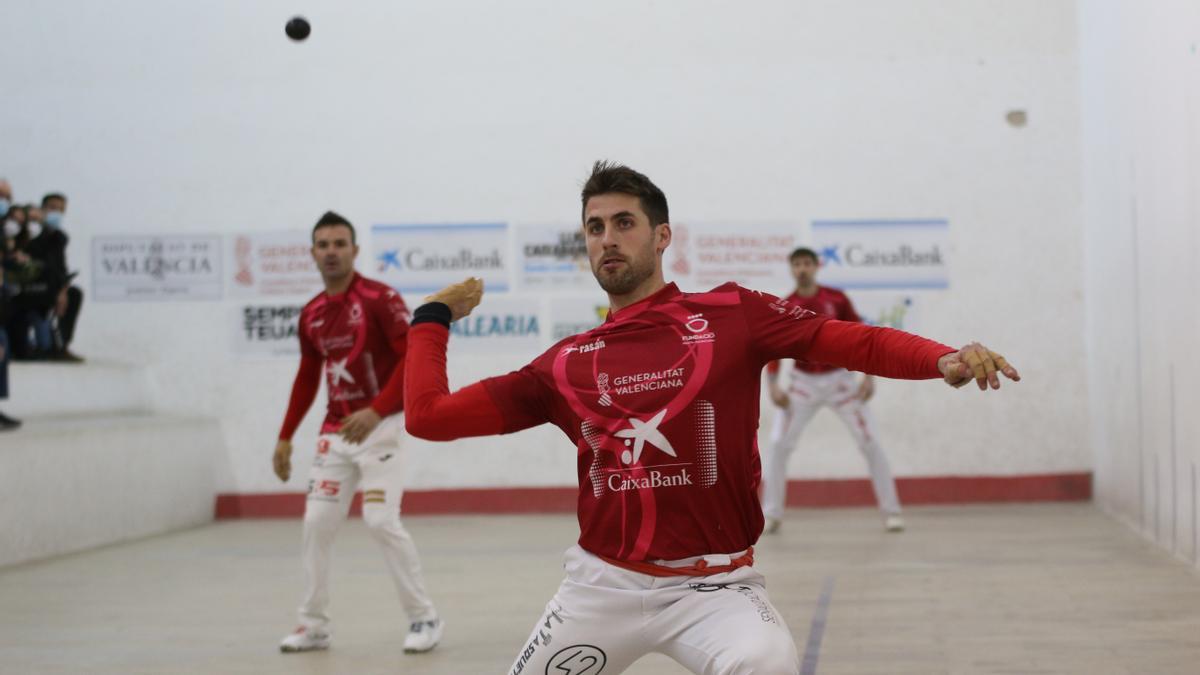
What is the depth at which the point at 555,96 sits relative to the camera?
1282 centimetres

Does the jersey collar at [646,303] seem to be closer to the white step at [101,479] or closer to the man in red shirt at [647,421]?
the man in red shirt at [647,421]

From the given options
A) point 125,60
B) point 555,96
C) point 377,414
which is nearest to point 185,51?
point 125,60

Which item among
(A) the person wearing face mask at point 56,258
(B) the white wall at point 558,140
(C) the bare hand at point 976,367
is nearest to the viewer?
(C) the bare hand at point 976,367

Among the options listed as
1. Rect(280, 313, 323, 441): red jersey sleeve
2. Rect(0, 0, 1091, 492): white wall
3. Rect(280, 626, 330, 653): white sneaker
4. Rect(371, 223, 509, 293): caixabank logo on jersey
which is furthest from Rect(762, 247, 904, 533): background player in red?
Rect(280, 626, 330, 653): white sneaker

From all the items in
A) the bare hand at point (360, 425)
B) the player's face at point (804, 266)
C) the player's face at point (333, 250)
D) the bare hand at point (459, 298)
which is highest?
the player's face at point (333, 250)

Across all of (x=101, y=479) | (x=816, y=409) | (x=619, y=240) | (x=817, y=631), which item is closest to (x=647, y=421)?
(x=619, y=240)

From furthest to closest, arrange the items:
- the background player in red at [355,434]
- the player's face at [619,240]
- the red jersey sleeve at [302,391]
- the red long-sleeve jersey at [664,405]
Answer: the red jersey sleeve at [302,391]
the background player in red at [355,434]
the player's face at [619,240]
the red long-sleeve jersey at [664,405]

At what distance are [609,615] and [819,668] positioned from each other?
8.29 feet

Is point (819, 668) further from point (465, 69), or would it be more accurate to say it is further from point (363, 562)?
point (465, 69)

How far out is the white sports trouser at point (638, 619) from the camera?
317 cm

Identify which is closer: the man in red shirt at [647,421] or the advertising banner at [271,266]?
the man in red shirt at [647,421]

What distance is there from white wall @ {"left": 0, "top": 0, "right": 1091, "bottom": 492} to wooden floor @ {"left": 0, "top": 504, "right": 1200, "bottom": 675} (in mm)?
1593

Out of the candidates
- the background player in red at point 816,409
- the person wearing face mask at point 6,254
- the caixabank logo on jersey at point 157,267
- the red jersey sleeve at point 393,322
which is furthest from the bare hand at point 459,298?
the caixabank logo on jersey at point 157,267

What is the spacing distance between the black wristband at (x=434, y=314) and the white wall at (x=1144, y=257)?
18.5ft
